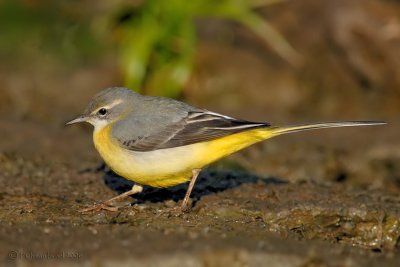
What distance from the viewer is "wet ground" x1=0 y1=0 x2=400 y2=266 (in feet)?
22.2

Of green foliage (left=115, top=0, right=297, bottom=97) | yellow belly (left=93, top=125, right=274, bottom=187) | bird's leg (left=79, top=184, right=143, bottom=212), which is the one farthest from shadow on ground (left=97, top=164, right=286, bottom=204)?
green foliage (left=115, top=0, right=297, bottom=97)

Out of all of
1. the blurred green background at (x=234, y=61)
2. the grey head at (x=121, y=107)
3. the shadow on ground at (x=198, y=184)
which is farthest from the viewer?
the blurred green background at (x=234, y=61)

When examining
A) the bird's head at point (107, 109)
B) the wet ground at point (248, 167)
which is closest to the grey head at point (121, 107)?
the bird's head at point (107, 109)

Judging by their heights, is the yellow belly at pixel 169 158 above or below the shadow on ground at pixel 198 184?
above

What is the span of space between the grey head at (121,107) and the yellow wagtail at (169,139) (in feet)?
0.03

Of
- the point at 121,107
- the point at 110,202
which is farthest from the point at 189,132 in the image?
the point at 110,202

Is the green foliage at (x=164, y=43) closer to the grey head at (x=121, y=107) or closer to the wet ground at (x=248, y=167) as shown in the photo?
the wet ground at (x=248, y=167)

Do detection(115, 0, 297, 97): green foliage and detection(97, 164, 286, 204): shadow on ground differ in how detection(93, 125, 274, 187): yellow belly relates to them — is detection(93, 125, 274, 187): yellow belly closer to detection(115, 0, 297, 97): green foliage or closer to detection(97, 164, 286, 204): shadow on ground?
detection(97, 164, 286, 204): shadow on ground

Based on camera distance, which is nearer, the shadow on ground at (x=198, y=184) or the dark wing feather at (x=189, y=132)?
the dark wing feather at (x=189, y=132)

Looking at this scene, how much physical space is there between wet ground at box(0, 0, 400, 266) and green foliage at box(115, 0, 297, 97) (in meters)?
0.74

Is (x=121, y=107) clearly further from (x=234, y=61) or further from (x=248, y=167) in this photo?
(x=234, y=61)

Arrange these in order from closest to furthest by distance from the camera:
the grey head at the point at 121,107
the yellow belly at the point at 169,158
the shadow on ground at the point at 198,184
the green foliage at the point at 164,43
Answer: the yellow belly at the point at 169,158 → the grey head at the point at 121,107 → the shadow on ground at the point at 198,184 → the green foliage at the point at 164,43

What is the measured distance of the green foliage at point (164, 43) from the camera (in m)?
13.4

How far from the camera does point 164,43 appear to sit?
44.5ft
